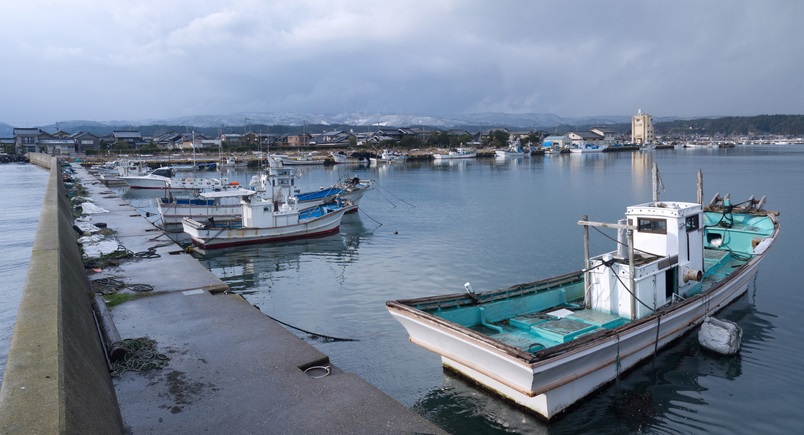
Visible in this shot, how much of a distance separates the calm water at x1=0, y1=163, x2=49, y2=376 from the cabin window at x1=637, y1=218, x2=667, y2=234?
10786 mm

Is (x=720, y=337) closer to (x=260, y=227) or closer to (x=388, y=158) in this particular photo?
(x=260, y=227)

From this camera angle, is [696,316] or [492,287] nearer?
[696,316]

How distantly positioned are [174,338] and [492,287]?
9.47 m

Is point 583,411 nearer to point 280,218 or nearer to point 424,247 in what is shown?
point 424,247

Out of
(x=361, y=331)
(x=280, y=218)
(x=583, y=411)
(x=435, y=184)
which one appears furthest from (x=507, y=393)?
(x=435, y=184)

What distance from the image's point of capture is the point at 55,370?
482cm

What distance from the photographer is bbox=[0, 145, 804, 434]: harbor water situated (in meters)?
8.60

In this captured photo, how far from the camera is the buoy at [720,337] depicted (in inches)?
410

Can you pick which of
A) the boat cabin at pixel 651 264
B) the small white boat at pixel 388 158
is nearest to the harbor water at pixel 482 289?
the boat cabin at pixel 651 264

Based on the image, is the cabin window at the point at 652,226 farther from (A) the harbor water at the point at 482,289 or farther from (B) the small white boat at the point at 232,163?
(B) the small white boat at the point at 232,163

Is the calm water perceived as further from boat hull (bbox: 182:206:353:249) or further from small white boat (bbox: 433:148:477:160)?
small white boat (bbox: 433:148:477:160)

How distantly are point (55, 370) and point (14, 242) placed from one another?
55.4 ft

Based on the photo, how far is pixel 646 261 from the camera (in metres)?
10.3

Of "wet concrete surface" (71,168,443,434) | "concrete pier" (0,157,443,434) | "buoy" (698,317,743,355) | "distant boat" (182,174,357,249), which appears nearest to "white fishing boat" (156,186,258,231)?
"distant boat" (182,174,357,249)
